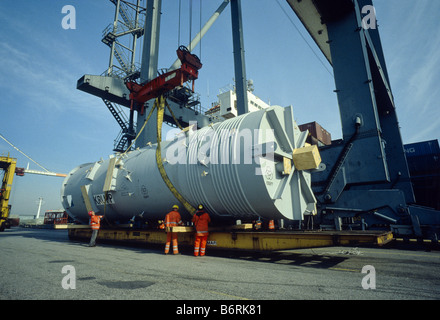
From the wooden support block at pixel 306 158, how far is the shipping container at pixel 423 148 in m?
14.6

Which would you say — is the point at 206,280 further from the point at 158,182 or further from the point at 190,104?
the point at 190,104

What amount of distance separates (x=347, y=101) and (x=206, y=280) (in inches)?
322

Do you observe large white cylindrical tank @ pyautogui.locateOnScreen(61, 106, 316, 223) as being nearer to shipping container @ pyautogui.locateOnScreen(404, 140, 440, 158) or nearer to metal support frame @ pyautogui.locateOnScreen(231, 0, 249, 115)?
metal support frame @ pyautogui.locateOnScreen(231, 0, 249, 115)

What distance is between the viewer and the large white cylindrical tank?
519 cm

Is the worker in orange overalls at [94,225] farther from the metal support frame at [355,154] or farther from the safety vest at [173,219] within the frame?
the metal support frame at [355,154]

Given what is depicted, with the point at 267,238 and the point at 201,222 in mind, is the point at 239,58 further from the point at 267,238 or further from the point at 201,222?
the point at 267,238

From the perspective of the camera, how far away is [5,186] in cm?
2062

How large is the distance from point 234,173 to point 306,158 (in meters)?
1.80

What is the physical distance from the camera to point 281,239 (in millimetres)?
5395

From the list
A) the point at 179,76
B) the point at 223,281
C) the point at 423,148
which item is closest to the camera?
the point at 223,281

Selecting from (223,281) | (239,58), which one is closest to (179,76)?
(223,281)

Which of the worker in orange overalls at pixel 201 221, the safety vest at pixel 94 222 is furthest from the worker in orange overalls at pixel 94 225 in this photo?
the worker in orange overalls at pixel 201 221

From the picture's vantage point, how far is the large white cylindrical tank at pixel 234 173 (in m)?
5.19
